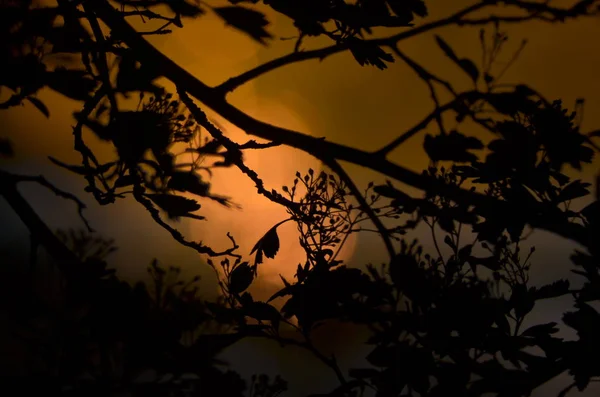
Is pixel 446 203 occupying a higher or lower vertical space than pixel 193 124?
lower

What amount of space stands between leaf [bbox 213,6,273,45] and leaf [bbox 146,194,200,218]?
1.97 ft

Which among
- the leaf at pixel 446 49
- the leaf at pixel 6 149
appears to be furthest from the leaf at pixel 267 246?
the leaf at pixel 6 149

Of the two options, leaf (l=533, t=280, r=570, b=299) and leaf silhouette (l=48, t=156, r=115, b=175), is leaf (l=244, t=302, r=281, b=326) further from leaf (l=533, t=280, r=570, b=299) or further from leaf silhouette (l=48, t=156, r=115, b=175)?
leaf (l=533, t=280, r=570, b=299)

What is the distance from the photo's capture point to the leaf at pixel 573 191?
141cm

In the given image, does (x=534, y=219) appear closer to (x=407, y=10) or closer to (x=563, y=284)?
(x=563, y=284)

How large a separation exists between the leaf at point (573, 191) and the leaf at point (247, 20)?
1.02m

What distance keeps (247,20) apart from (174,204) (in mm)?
673

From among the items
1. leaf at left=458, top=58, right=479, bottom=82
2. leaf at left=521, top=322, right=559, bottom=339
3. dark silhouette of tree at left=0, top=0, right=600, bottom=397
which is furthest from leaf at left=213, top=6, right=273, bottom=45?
leaf at left=521, top=322, right=559, bottom=339

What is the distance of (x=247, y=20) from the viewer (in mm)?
1886

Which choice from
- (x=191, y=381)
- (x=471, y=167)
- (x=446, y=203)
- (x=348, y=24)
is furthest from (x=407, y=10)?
(x=191, y=381)

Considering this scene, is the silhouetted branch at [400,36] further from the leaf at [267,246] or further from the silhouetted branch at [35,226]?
the silhouetted branch at [35,226]

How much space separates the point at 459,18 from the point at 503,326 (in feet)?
4.18

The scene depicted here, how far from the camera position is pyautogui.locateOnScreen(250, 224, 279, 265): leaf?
170 cm

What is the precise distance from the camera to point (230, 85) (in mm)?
1948
